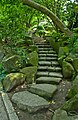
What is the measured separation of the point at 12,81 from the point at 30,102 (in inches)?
37.5

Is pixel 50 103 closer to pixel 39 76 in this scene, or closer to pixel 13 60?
pixel 39 76

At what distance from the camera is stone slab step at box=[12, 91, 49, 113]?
3.00 metres

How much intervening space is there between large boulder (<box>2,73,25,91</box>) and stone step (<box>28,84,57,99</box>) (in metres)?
0.40

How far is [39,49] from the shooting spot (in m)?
5.94

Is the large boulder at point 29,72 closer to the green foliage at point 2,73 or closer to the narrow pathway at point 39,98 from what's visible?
the narrow pathway at point 39,98

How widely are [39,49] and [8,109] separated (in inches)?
126

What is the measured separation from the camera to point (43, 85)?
3.85 metres

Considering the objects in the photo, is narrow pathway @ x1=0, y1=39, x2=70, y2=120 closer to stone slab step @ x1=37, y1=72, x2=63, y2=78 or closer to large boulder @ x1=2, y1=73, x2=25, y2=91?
stone slab step @ x1=37, y1=72, x2=63, y2=78

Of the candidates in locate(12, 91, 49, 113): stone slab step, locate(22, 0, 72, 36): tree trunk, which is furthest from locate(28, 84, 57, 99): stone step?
locate(22, 0, 72, 36): tree trunk

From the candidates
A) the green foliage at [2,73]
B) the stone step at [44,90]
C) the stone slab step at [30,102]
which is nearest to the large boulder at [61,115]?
the stone slab step at [30,102]

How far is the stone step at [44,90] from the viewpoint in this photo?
11.4 ft

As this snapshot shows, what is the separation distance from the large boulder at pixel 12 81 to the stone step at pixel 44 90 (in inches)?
15.6

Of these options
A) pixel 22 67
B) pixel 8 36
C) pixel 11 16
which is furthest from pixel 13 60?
pixel 11 16

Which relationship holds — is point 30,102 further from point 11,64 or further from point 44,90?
point 11,64
